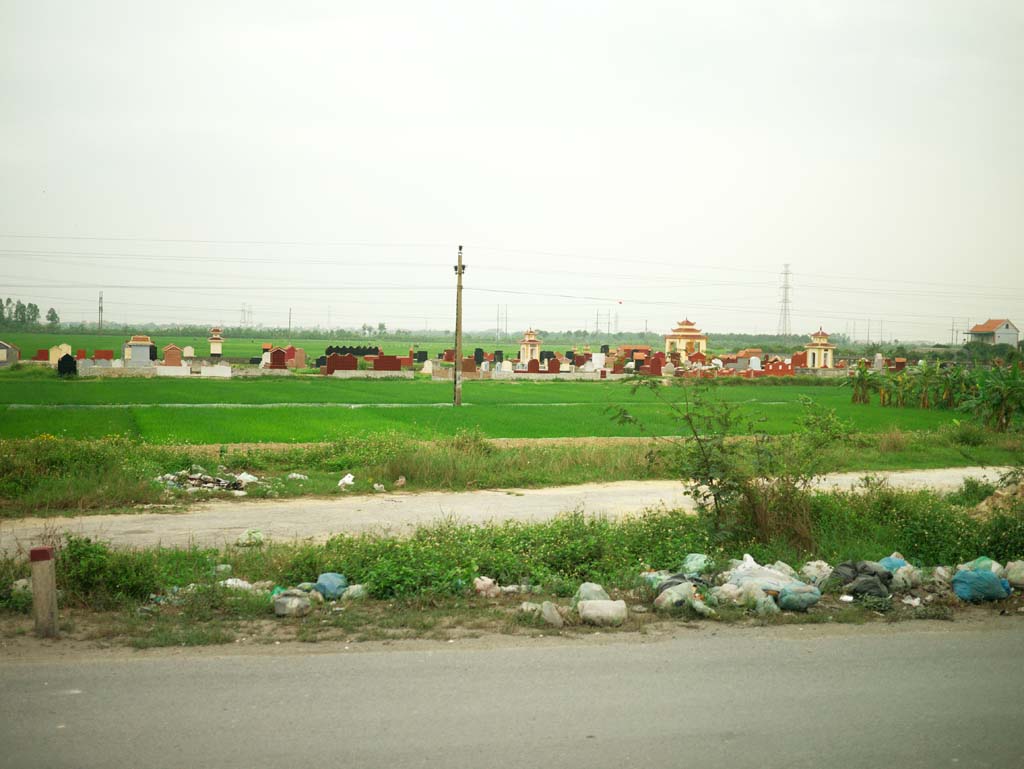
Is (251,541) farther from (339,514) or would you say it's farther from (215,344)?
(215,344)

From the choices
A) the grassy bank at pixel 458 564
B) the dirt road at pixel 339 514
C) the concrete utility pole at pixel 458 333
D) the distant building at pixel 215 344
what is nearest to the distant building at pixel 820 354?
the concrete utility pole at pixel 458 333

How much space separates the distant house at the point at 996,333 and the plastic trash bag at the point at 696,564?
8394 cm

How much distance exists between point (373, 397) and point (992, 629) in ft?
117

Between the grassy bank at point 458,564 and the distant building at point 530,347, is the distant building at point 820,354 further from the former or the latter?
the grassy bank at point 458,564

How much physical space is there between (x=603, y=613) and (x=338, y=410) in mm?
27603

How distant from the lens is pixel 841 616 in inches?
323

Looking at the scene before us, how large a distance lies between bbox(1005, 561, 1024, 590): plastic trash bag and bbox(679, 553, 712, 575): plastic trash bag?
3.07 meters

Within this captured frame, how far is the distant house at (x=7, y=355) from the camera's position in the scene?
51438 millimetres

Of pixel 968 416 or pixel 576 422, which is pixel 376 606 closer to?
pixel 576 422

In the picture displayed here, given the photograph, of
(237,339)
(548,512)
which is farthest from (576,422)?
(237,339)

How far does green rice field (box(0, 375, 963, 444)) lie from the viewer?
26672 mm

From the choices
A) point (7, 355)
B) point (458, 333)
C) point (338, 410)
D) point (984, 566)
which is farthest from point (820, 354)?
point (984, 566)

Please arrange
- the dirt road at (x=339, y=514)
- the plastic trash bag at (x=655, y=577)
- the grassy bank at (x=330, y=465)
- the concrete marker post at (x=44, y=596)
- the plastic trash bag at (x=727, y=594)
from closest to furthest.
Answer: the concrete marker post at (x=44, y=596) → the plastic trash bag at (x=727, y=594) → the plastic trash bag at (x=655, y=577) → the dirt road at (x=339, y=514) → the grassy bank at (x=330, y=465)

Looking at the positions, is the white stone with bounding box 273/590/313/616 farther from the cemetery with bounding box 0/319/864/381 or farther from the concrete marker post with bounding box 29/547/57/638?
the cemetery with bounding box 0/319/864/381
